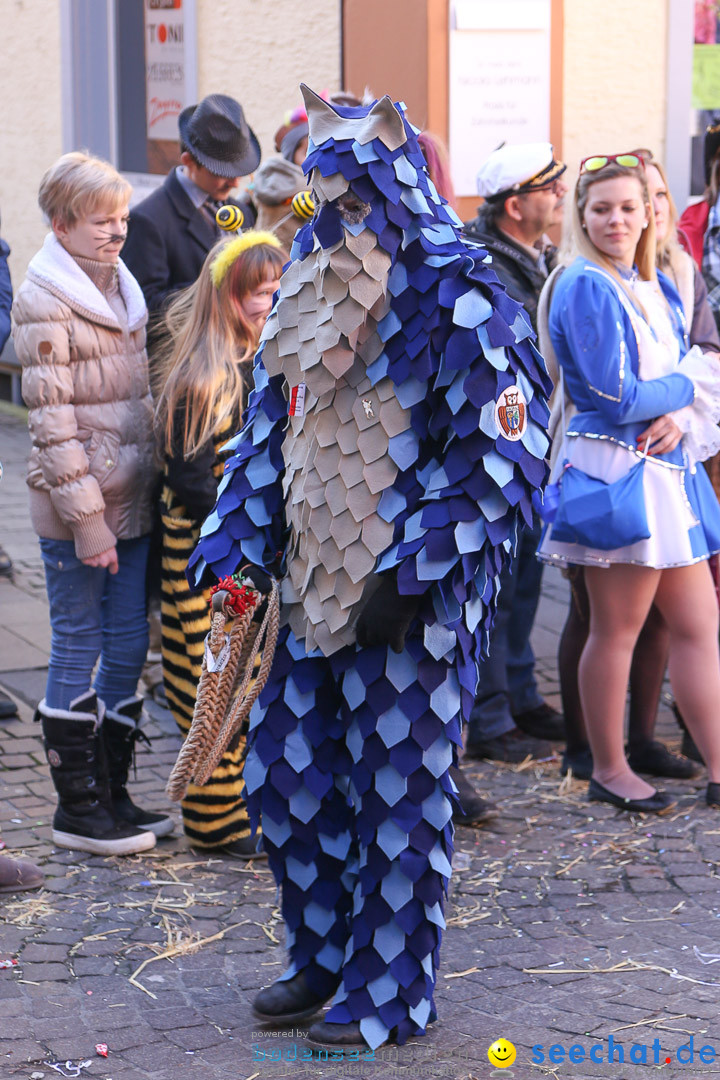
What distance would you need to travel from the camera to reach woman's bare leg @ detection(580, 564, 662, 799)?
4.88m

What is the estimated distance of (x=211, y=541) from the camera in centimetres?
346

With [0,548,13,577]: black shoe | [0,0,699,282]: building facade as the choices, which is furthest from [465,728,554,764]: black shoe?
[0,0,699,282]: building facade

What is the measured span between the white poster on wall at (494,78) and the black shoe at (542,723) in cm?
343

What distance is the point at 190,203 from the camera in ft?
18.0

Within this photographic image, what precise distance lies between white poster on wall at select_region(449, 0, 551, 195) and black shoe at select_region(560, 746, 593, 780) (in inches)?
149

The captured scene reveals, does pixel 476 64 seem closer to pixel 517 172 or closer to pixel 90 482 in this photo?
pixel 517 172

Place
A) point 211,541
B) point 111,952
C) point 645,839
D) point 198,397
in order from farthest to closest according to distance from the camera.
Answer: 1. point 645,839
2. point 198,397
3. point 111,952
4. point 211,541

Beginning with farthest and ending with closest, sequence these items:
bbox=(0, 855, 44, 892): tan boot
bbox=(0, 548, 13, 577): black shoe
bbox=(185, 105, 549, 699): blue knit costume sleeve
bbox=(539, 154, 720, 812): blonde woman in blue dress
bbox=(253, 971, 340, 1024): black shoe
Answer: bbox=(0, 548, 13, 577): black shoe → bbox=(539, 154, 720, 812): blonde woman in blue dress → bbox=(0, 855, 44, 892): tan boot → bbox=(253, 971, 340, 1024): black shoe → bbox=(185, 105, 549, 699): blue knit costume sleeve

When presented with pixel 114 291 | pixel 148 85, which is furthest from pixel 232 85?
pixel 114 291

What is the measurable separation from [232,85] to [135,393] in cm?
550

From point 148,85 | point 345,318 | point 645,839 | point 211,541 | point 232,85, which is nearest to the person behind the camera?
point 345,318

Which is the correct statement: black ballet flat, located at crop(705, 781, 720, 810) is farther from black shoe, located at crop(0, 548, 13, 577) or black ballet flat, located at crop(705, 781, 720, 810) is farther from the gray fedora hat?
black shoe, located at crop(0, 548, 13, 577)

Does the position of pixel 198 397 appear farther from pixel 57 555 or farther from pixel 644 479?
pixel 644 479

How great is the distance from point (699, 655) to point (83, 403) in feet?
7.14
